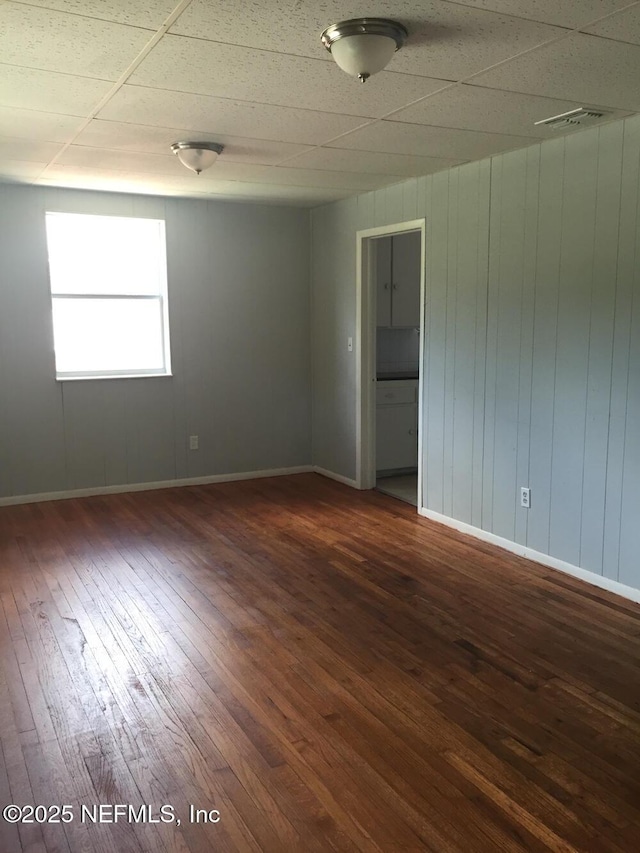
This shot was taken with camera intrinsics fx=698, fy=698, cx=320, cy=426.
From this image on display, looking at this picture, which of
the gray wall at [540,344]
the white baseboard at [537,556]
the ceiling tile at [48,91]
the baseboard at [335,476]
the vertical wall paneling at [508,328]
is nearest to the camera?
the ceiling tile at [48,91]

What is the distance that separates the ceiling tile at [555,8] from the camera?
6.90 feet

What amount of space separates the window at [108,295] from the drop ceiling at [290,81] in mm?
1083

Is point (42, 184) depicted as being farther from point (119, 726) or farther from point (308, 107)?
point (119, 726)

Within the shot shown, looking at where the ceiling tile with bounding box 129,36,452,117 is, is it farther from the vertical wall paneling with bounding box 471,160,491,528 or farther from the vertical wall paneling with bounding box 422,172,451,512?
the vertical wall paneling with bounding box 422,172,451,512

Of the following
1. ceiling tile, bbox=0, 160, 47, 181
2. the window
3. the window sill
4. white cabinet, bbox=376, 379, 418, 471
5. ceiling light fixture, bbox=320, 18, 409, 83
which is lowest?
white cabinet, bbox=376, 379, 418, 471

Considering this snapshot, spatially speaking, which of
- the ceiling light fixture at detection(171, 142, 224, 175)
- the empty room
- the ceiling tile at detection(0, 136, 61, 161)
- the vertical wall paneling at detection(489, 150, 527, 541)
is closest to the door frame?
the empty room

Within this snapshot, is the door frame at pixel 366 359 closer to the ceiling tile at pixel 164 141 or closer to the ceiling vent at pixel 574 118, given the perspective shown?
the ceiling tile at pixel 164 141

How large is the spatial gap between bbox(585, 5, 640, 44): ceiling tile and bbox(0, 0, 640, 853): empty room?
16 mm

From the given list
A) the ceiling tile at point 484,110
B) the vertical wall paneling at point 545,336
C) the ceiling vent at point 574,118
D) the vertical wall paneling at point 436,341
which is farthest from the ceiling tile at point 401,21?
the vertical wall paneling at point 436,341

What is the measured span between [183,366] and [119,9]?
390 cm

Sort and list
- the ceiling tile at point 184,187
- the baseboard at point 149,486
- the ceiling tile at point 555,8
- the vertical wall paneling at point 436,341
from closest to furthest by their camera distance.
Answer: the ceiling tile at point 555,8 → the vertical wall paneling at point 436,341 → the ceiling tile at point 184,187 → the baseboard at point 149,486

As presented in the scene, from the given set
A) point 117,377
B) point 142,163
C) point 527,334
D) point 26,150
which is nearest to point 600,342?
point 527,334

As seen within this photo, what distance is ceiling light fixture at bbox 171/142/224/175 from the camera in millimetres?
3766

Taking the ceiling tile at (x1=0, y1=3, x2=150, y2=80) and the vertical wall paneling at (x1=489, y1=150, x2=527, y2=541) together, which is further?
the vertical wall paneling at (x1=489, y1=150, x2=527, y2=541)
